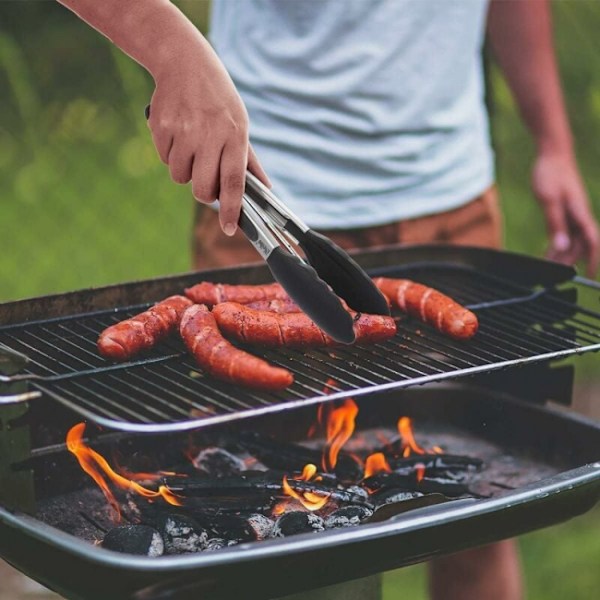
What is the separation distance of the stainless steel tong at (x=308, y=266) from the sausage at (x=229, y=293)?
0.26 metres

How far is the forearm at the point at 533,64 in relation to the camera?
3.31m

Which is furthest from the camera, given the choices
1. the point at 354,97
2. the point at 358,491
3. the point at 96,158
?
the point at 96,158

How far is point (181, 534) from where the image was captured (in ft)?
6.38

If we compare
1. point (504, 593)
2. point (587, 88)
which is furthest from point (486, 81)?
point (587, 88)

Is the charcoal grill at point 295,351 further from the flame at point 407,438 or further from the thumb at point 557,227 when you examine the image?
the thumb at point 557,227

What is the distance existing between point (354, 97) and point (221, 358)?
1168 mm

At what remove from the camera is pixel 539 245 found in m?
5.94

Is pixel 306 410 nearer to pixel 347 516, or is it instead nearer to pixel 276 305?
pixel 276 305

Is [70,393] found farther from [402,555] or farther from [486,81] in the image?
[486,81]

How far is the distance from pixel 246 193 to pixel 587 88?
4756 millimetres

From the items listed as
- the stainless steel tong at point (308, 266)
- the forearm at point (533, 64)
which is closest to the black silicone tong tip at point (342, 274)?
the stainless steel tong at point (308, 266)

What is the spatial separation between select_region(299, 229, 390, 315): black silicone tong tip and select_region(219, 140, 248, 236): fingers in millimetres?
172

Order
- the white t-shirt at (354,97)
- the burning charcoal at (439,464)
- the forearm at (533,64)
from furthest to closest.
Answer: the forearm at (533,64)
the white t-shirt at (354,97)
the burning charcoal at (439,464)

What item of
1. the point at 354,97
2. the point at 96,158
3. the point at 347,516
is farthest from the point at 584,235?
the point at 96,158
